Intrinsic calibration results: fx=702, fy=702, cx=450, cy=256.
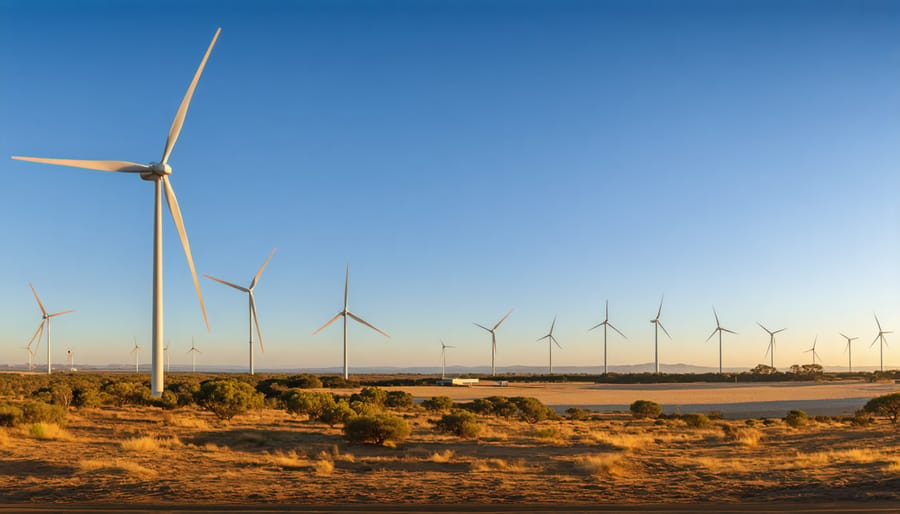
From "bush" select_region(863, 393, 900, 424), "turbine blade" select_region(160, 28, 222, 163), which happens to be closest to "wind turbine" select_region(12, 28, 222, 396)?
"turbine blade" select_region(160, 28, 222, 163)

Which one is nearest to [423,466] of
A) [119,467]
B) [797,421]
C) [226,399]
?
[119,467]

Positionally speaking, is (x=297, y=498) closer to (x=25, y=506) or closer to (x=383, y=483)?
(x=383, y=483)

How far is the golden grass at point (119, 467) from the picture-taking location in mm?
23438

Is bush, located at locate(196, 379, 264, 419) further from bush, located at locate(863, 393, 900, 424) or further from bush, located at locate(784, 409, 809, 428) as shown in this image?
bush, located at locate(863, 393, 900, 424)

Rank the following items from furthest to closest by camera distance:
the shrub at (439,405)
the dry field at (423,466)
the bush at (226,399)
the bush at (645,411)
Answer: the bush at (645,411) → the shrub at (439,405) → the bush at (226,399) → the dry field at (423,466)

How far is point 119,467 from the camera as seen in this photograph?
24.4m

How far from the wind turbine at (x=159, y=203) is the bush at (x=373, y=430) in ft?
65.9

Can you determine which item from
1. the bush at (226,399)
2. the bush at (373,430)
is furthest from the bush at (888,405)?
the bush at (226,399)

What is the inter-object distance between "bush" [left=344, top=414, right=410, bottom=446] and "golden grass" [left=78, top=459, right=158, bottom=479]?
410 inches

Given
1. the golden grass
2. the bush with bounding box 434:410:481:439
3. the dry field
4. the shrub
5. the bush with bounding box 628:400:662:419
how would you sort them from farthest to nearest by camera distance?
the bush with bounding box 628:400:662:419
the shrub
the bush with bounding box 434:410:481:439
the golden grass
the dry field

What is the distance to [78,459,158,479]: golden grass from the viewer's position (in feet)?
76.9

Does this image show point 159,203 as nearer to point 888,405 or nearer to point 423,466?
point 423,466

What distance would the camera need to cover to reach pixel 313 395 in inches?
1892

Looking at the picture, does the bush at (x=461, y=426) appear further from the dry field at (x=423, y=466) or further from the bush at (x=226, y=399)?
the bush at (x=226, y=399)
